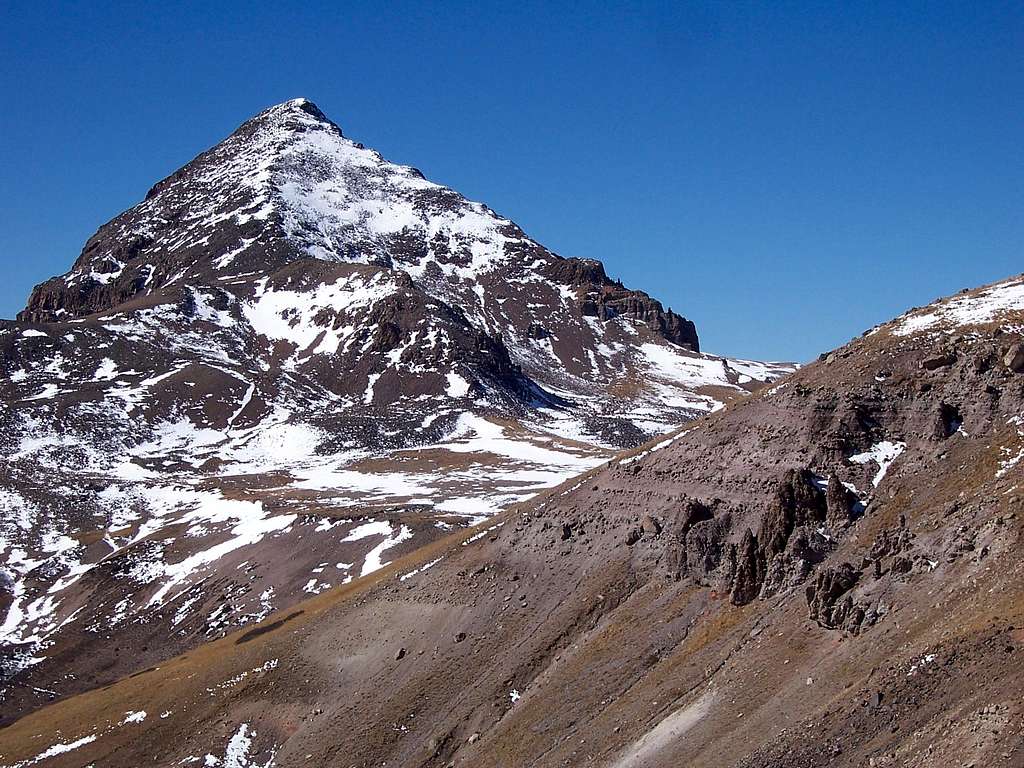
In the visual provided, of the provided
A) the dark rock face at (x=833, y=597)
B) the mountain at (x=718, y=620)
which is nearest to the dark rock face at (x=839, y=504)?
the mountain at (x=718, y=620)

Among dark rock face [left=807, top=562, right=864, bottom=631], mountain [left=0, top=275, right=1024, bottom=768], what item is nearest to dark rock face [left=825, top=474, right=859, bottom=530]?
mountain [left=0, top=275, right=1024, bottom=768]

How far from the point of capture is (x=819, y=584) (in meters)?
36.9

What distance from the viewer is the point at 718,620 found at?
1660 inches

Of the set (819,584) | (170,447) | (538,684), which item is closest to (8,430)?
(170,447)

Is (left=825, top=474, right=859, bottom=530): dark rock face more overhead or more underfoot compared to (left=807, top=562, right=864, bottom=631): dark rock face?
more overhead

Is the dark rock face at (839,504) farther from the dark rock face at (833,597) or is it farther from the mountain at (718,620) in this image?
the dark rock face at (833,597)

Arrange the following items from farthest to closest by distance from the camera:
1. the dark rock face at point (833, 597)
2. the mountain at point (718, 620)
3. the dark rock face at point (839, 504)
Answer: the dark rock face at point (839, 504) < the dark rock face at point (833, 597) < the mountain at point (718, 620)

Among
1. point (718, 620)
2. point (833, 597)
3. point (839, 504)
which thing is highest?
point (839, 504)

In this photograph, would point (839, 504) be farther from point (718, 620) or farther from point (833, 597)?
point (718, 620)

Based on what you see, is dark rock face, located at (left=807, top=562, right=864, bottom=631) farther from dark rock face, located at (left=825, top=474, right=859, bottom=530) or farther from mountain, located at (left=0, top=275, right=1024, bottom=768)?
dark rock face, located at (left=825, top=474, right=859, bottom=530)

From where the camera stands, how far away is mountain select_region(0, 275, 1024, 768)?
29.7 m

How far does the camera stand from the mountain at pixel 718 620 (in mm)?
29703

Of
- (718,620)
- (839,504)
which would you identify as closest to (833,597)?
(718,620)

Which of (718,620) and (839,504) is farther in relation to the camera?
(839,504)
